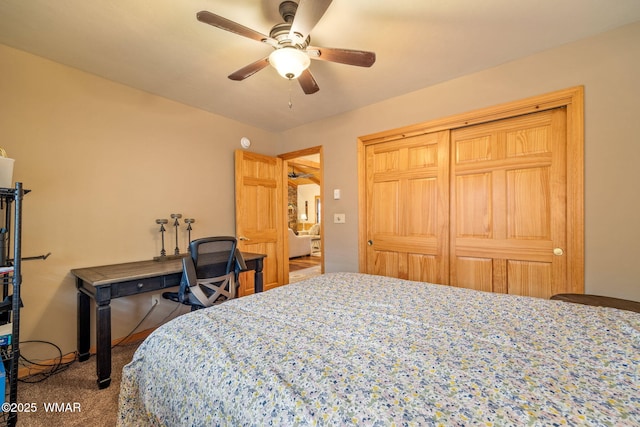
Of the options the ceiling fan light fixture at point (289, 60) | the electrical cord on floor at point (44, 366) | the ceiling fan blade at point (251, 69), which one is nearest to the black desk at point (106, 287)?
the electrical cord on floor at point (44, 366)

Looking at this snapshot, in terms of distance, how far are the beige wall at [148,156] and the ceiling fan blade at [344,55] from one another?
1311 millimetres

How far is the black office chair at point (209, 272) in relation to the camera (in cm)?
208

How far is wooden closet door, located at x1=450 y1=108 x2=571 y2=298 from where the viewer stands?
2.15m

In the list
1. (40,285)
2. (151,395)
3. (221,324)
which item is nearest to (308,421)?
(221,324)

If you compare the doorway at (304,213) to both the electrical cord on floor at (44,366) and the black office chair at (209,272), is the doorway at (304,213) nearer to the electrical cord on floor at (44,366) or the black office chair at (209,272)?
the black office chair at (209,272)

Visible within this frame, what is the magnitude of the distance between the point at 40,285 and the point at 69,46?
1834 mm

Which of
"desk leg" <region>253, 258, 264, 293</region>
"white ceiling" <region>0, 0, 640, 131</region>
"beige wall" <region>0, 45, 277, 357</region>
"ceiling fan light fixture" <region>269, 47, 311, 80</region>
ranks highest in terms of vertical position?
"white ceiling" <region>0, 0, 640, 131</region>

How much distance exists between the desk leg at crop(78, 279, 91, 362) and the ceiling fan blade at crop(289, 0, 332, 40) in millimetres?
2565

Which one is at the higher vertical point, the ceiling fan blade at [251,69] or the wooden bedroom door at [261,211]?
the ceiling fan blade at [251,69]

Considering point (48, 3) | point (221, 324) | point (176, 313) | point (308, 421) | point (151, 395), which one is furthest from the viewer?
point (176, 313)

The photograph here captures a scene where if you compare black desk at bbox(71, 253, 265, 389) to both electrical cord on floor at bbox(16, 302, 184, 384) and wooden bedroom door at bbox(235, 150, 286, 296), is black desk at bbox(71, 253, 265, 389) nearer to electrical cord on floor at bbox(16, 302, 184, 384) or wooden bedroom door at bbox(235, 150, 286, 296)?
electrical cord on floor at bbox(16, 302, 184, 384)

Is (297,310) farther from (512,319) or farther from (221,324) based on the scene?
(512,319)

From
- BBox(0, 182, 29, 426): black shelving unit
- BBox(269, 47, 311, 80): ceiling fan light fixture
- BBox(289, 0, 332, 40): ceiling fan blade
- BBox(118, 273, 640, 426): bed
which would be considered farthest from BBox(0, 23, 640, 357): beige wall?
BBox(289, 0, 332, 40): ceiling fan blade

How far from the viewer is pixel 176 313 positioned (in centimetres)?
292
